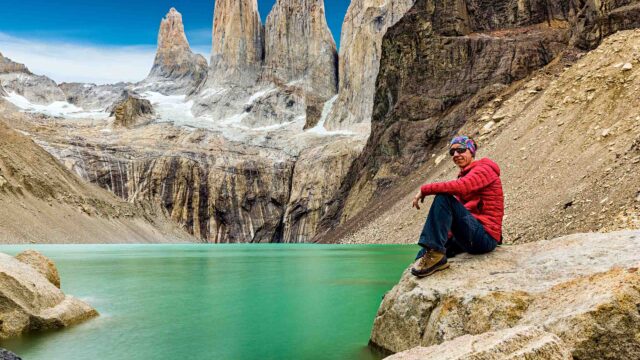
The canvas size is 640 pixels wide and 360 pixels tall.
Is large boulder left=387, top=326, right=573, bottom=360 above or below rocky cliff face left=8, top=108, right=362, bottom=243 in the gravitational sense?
above

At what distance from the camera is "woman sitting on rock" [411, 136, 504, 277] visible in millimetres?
6914

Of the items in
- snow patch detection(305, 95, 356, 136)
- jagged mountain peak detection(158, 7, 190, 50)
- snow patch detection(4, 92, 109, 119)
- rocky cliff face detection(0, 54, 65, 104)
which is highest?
jagged mountain peak detection(158, 7, 190, 50)

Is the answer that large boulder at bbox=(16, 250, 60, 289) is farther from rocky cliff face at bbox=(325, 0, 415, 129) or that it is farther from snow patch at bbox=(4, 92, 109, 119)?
snow patch at bbox=(4, 92, 109, 119)

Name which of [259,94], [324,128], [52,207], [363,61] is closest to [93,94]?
Result: [259,94]

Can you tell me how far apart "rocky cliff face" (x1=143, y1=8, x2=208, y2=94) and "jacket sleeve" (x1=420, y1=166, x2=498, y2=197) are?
17649 centimetres

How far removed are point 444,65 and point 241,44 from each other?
88331 mm

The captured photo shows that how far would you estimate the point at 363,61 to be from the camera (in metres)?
119

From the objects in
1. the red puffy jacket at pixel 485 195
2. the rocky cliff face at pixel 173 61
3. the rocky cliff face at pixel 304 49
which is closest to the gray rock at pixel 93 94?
the rocky cliff face at pixel 173 61

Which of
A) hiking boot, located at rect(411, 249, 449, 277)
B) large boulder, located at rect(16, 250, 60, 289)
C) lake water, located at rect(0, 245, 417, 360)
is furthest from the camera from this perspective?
large boulder, located at rect(16, 250, 60, 289)

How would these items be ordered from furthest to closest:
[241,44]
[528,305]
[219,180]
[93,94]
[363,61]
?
[93,94] → [241,44] → [363,61] → [219,180] → [528,305]

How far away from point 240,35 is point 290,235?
65.9 meters

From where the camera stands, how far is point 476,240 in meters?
7.21

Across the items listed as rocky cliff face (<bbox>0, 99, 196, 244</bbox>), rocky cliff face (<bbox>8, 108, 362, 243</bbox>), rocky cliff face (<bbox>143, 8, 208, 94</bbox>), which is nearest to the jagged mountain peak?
rocky cliff face (<bbox>143, 8, 208, 94</bbox>)

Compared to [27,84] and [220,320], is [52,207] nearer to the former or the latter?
[220,320]
